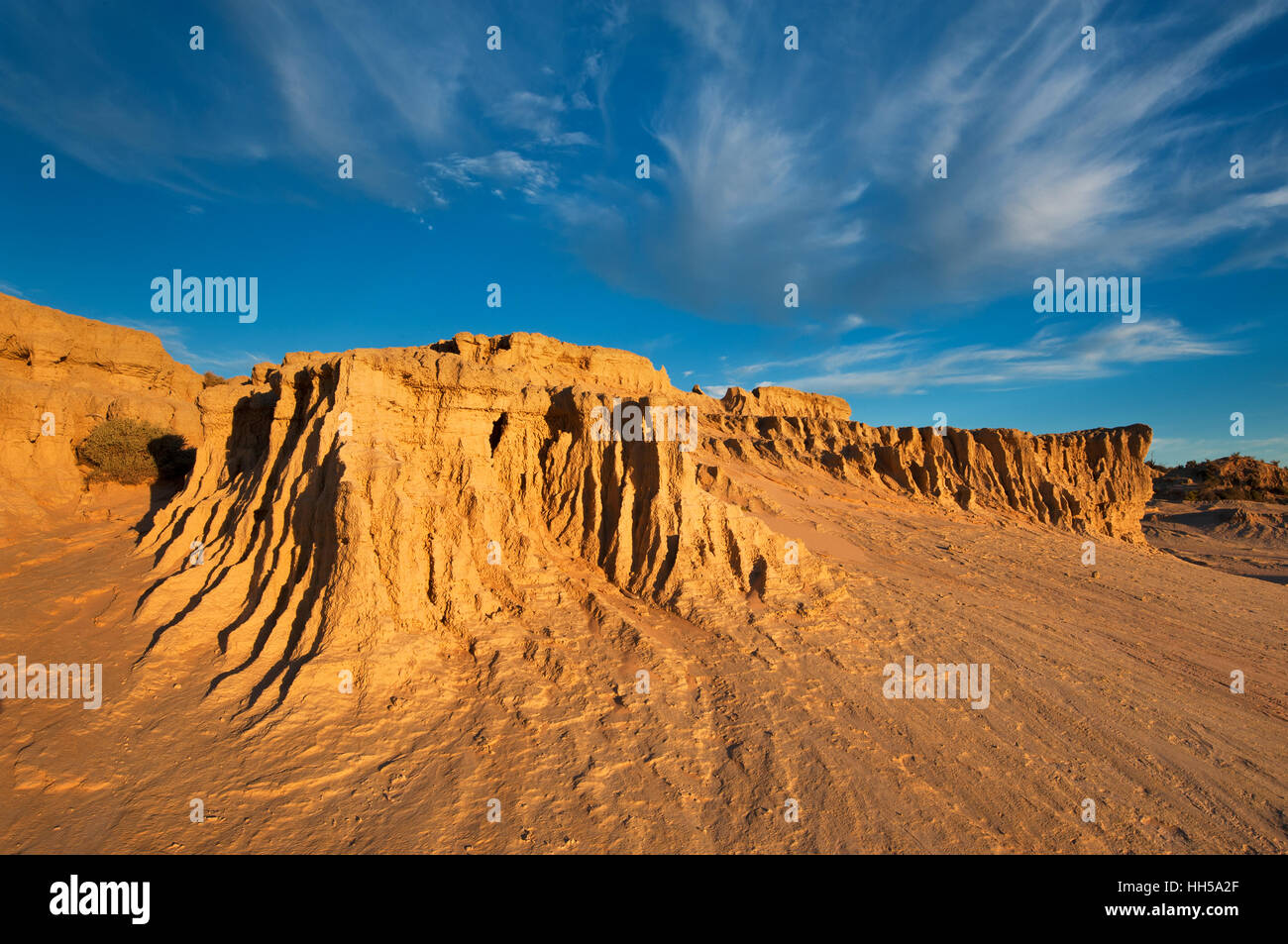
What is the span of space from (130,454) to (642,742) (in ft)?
58.6

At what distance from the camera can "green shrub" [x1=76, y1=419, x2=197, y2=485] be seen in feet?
47.2

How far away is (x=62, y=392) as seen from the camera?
1483cm

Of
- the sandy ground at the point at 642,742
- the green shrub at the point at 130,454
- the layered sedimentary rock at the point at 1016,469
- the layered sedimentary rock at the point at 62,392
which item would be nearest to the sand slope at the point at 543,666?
the sandy ground at the point at 642,742

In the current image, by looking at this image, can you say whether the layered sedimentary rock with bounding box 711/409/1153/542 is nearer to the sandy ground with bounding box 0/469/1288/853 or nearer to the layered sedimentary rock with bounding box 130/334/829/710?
the sandy ground with bounding box 0/469/1288/853

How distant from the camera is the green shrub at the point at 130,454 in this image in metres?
14.4

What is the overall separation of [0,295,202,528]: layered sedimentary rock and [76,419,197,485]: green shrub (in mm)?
504

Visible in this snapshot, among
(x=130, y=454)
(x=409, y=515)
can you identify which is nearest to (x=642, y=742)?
(x=409, y=515)

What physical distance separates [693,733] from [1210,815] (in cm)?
658

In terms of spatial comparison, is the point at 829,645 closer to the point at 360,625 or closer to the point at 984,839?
the point at 984,839

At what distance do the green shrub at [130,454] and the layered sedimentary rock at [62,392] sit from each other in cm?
50

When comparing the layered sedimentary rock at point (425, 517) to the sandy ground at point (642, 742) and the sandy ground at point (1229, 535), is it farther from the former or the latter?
the sandy ground at point (1229, 535)

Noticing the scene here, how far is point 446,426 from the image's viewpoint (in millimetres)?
10453

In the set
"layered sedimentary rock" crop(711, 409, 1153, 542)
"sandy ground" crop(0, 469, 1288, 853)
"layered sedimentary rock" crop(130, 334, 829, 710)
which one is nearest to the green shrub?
"sandy ground" crop(0, 469, 1288, 853)
